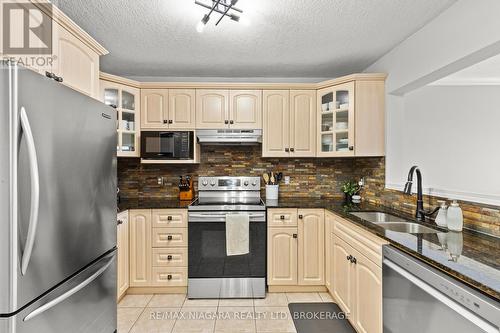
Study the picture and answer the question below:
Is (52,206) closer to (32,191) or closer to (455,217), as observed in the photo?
(32,191)

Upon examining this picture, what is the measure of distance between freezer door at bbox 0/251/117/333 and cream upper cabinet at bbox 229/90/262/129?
1955mm

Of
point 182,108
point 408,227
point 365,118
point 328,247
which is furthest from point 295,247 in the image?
point 182,108

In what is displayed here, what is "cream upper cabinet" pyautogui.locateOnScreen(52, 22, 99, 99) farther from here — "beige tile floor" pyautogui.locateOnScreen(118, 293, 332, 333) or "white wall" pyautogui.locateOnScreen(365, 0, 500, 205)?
"white wall" pyautogui.locateOnScreen(365, 0, 500, 205)

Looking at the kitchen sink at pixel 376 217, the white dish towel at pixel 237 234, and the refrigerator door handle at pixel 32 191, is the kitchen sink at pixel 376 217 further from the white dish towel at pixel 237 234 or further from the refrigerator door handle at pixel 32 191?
the refrigerator door handle at pixel 32 191

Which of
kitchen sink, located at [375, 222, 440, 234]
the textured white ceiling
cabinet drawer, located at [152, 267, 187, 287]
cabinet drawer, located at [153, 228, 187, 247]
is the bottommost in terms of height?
cabinet drawer, located at [152, 267, 187, 287]

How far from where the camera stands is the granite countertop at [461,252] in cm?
104

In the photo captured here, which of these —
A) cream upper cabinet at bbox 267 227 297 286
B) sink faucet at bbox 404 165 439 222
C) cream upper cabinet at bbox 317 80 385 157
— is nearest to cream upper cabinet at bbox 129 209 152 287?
cream upper cabinet at bbox 267 227 297 286

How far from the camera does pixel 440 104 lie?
3.10m

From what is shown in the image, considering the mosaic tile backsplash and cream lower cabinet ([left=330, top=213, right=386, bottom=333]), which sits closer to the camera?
cream lower cabinet ([left=330, top=213, right=386, bottom=333])

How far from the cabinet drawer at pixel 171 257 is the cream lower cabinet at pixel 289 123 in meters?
1.38

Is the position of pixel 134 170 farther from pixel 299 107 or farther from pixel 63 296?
pixel 63 296

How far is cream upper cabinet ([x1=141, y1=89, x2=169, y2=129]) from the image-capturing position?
3.08m

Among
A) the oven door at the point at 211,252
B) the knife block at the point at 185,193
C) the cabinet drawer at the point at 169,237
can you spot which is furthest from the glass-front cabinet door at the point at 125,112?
the oven door at the point at 211,252

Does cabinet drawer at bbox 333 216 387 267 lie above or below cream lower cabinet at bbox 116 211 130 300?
above
